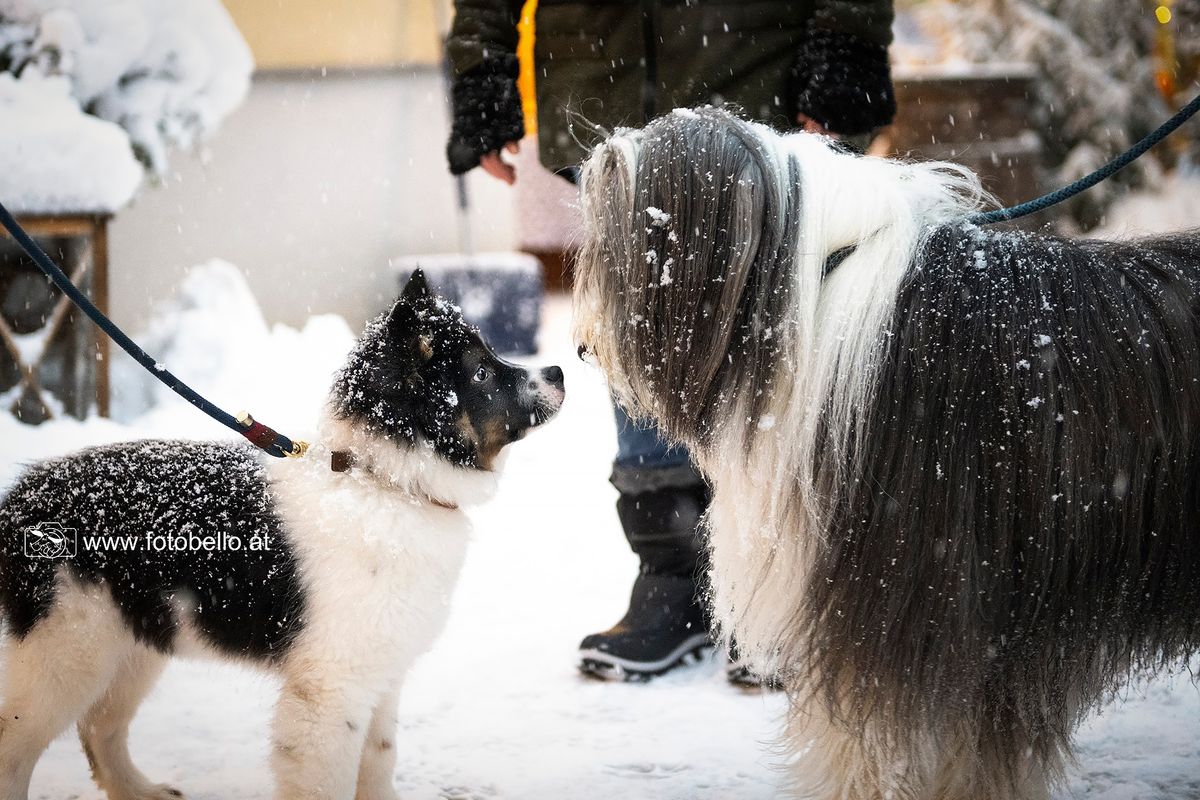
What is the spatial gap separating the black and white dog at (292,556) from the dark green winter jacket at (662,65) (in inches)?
37.3

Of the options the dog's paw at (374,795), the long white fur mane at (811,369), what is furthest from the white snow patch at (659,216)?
the dog's paw at (374,795)

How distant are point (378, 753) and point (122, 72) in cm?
261

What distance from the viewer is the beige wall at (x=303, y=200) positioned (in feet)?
11.3

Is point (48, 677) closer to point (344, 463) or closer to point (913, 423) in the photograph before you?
point (344, 463)

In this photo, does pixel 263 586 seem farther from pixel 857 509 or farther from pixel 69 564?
pixel 857 509

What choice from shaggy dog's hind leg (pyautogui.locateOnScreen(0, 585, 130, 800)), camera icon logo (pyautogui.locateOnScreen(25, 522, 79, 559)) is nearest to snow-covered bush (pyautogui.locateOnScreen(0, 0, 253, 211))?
camera icon logo (pyautogui.locateOnScreen(25, 522, 79, 559))

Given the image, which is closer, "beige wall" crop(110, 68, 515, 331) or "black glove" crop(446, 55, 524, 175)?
"black glove" crop(446, 55, 524, 175)

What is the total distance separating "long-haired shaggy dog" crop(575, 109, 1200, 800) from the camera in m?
1.60

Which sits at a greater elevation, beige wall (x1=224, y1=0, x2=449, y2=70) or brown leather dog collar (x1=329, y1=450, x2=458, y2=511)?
beige wall (x1=224, y1=0, x2=449, y2=70)

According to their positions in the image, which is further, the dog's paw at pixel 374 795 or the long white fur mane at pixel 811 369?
the dog's paw at pixel 374 795

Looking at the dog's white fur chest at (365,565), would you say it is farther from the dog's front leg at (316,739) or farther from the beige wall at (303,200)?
the beige wall at (303,200)

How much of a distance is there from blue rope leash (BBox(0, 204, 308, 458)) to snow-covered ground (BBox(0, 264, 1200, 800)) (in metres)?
0.50

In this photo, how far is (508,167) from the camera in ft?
9.55

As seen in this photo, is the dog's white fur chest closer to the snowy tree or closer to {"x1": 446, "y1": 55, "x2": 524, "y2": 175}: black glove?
{"x1": 446, "y1": 55, "x2": 524, "y2": 175}: black glove
